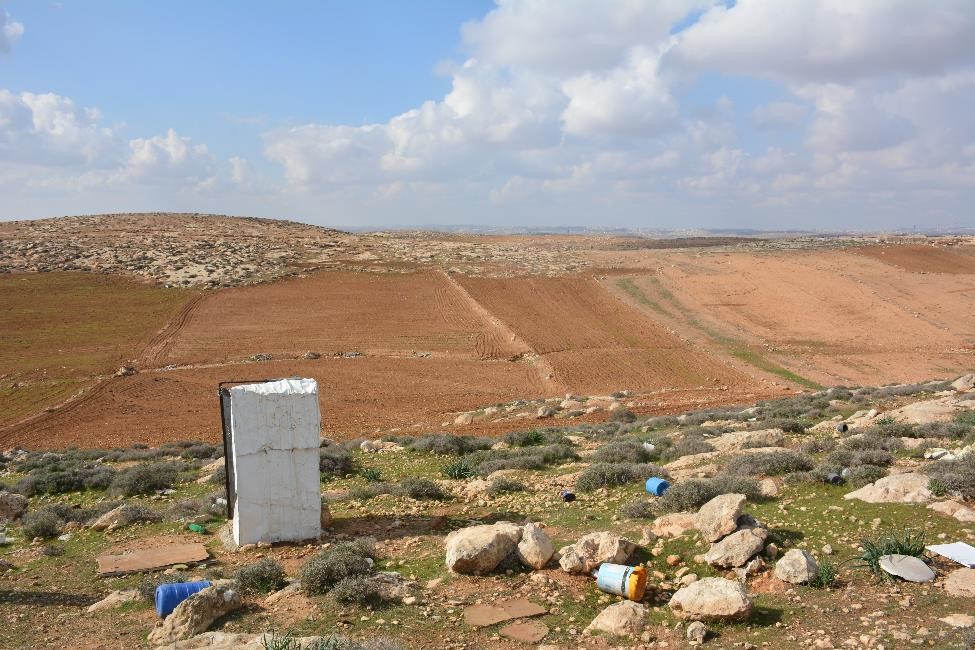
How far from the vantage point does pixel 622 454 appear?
549 inches

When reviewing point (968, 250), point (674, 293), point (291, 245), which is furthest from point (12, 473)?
point (968, 250)

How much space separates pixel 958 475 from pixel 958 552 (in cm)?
217

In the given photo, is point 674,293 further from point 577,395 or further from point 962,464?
point 962,464

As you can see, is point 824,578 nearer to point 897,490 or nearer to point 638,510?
point 897,490

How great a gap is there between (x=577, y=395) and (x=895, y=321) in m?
26.0

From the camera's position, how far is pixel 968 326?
41281mm

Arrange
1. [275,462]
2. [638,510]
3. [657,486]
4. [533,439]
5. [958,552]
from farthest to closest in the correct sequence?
1. [533,439]
2. [657,486]
3. [275,462]
4. [638,510]
5. [958,552]

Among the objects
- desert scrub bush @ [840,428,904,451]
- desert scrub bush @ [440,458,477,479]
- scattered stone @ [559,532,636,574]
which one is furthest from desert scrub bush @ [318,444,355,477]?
desert scrub bush @ [840,428,904,451]

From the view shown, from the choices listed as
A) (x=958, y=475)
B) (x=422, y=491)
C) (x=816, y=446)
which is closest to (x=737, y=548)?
(x=958, y=475)

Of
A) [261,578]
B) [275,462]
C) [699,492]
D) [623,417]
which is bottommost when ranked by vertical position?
[623,417]

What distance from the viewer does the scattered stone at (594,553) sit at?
7.97m

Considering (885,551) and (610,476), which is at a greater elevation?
(885,551)

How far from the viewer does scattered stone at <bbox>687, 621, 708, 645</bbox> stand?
6.38 meters

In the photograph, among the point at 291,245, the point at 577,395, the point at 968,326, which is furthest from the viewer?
the point at 291,245
